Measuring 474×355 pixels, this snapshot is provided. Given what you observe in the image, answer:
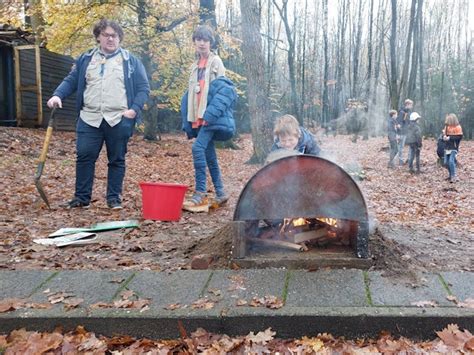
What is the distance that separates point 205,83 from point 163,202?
4.98 feet

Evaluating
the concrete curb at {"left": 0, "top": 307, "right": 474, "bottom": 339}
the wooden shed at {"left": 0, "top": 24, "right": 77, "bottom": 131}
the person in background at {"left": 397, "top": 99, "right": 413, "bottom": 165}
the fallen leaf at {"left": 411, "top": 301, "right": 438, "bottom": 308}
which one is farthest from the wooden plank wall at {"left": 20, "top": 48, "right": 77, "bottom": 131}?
the fallen leaf at {"left": 411, "top": 301, "right": 438, "bottom": 308}

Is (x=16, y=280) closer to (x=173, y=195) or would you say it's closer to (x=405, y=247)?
(x=173, y=195)

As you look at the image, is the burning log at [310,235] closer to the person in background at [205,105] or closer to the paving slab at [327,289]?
the paving slab at [327,289]

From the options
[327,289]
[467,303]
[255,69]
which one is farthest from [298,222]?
[255,69]

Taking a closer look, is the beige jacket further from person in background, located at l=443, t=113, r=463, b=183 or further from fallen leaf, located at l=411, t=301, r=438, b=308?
person in background, located at l=443, t=113, r=463, b=183

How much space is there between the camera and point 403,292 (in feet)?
8.73

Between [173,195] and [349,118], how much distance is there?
1246 inches

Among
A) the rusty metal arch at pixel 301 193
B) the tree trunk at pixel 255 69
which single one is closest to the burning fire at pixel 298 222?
the rusty metal arch at pixel 301 193

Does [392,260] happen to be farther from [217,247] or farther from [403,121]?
[403,121]

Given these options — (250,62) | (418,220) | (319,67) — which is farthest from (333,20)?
(418,220)

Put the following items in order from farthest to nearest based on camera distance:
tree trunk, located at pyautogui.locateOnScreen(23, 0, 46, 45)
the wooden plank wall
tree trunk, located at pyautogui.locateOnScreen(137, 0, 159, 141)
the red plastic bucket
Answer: tree trunk, located at pyautogui.locateOnScreen(137, 0, 159, 141) → tree trunk, located at pyautogui.locateOnScreen(23, 0, 46, 45) → the wooden plank wall → the red plastic bucket

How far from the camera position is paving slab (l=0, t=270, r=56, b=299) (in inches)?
108

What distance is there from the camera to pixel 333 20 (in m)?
42.7

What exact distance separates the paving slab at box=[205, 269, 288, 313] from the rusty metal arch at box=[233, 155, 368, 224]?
16.8 inches
